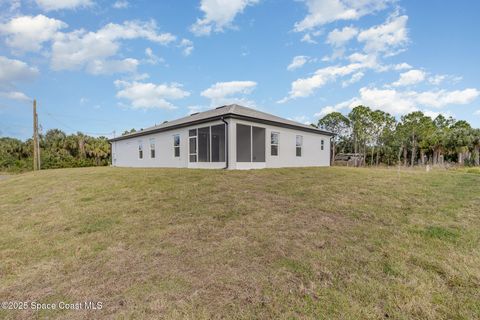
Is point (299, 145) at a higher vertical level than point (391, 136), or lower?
lower

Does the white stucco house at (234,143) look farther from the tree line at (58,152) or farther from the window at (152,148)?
the tree line at (58,152)

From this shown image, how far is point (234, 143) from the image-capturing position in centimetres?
1193

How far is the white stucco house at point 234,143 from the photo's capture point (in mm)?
12383

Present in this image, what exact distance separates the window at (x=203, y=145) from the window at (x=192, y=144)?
258 millimetres

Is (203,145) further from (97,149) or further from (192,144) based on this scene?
(97,149)

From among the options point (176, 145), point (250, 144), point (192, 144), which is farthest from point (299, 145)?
point (176, 145)

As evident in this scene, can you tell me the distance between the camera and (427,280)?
2938mm

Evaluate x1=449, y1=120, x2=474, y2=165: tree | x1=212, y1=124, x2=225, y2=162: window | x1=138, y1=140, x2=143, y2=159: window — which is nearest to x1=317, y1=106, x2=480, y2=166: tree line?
x1=449, y1=120, x2=474, y2=165: tree

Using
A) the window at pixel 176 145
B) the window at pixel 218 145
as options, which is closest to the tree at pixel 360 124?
the window at pixel 218 145

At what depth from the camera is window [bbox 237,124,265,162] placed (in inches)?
517

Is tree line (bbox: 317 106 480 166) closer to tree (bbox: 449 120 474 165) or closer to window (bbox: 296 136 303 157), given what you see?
tree (bbox: 449 120 474 165)

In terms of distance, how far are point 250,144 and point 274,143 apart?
1815mm

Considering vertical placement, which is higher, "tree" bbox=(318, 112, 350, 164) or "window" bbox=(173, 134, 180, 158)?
"tree" bbox=(318, 112, 350, 164)

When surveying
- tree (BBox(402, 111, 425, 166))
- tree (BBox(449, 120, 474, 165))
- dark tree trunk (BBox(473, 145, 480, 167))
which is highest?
tree (BBox(402, 111, 425, 166))
